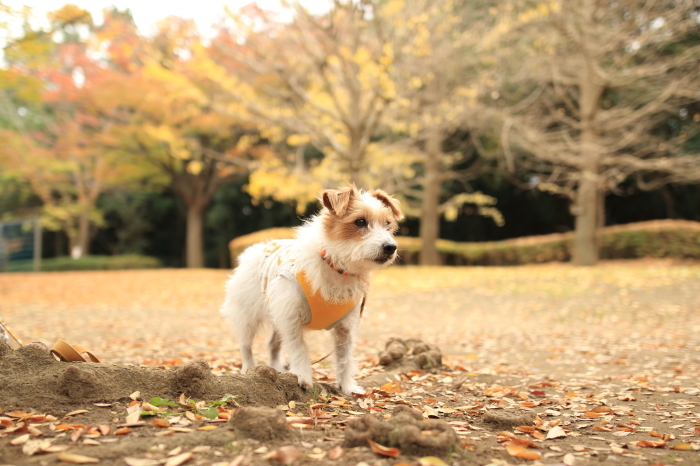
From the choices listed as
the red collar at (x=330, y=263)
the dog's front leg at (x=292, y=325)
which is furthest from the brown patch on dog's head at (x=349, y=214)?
the dog's front leg at (x=292, y=325)

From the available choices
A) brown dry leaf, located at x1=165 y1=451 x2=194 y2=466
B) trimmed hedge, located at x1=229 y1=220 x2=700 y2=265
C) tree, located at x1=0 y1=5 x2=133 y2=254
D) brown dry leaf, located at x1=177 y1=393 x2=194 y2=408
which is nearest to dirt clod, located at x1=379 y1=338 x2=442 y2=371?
brown dry leaf, located at x1=177 y1=393 x2=194 y2=408

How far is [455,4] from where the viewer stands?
15578 millimetres

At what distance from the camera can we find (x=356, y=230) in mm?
3473

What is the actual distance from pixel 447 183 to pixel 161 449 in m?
21.2

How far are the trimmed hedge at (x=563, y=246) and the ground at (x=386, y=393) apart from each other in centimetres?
727

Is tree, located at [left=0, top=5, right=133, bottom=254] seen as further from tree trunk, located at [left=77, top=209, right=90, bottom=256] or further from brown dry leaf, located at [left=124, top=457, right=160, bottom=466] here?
brown dry leaf, located at [left=124, top=457, right=160, bottom=466]

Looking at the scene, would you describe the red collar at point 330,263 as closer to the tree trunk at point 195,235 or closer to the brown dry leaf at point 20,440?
the brown dry leaf at point 20,440

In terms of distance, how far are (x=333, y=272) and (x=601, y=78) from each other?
12.7m

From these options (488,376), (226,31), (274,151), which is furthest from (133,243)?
(488,376)

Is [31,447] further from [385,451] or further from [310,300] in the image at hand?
[310,300]

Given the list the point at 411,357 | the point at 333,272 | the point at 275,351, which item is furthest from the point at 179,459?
the point at 411,357

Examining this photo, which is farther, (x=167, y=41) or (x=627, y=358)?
(x=167, y=41)

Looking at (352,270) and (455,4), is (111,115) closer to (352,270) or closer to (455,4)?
(455,4)

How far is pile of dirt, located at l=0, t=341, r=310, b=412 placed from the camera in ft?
9.36
